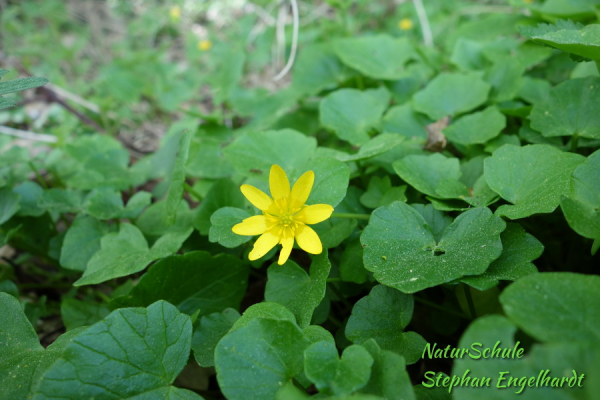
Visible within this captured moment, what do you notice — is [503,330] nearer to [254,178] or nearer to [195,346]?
[195,346]

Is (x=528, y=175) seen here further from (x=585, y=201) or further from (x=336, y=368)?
(x=336, y=368)

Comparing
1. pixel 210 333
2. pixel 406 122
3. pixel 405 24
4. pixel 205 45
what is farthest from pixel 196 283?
pixel 205 45

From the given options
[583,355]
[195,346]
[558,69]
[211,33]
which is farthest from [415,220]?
[211,33]

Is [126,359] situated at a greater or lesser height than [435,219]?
lesser

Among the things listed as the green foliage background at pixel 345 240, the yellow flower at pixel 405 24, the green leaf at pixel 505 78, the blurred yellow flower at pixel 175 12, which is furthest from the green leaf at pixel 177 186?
the blurred yellow flower at pixel 175 12

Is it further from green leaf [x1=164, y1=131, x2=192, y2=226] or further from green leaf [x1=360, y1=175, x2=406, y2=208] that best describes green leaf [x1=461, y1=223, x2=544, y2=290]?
green leaf [x1=164, y1=131, x2=192, y2=226]

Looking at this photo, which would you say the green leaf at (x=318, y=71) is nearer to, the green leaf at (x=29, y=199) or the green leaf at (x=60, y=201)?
the green leaf at (x=60, y=201)
